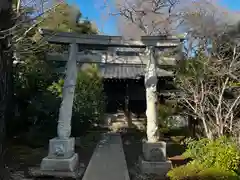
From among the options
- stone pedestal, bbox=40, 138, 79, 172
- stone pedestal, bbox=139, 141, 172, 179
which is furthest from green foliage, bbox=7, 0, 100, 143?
stone pedestal, bbox=139, 141, 172, 179

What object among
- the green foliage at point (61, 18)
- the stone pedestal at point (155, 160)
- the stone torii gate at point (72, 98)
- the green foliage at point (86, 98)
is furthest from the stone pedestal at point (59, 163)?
the green foliage at point (61, 18)

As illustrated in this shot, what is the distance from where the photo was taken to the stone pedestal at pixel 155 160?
22.4 ft

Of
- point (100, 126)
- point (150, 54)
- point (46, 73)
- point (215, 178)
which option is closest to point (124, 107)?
point (100, 126)

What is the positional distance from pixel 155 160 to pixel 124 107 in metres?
11.0

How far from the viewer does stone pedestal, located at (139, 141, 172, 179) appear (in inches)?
269

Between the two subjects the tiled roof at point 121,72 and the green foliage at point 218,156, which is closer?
the green foliage at point 218,156

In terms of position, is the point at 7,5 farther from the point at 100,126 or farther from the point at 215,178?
the point at 100,126

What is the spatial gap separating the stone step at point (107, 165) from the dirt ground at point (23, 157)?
0.31 metres

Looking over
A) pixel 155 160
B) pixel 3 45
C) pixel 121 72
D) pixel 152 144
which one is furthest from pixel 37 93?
pixel 121 72

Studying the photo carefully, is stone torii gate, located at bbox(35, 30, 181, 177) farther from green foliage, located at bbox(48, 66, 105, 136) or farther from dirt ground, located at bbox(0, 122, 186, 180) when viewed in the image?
green foliage, located at bbox(48, 66, 105, 136)

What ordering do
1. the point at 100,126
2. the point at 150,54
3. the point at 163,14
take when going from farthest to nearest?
the point at 163,14 < the point at 100,126 < the point at 150,54

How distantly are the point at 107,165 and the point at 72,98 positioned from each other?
2.07m

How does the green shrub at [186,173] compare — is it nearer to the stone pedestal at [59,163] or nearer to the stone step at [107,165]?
the stone step at [107,165]

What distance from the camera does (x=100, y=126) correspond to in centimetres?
1581
